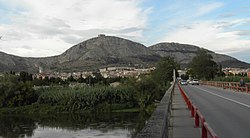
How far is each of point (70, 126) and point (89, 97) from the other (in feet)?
75.5

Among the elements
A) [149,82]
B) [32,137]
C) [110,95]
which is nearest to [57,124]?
[32,137]

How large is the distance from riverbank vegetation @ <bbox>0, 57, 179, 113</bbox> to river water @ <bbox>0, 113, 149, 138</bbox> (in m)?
5.51

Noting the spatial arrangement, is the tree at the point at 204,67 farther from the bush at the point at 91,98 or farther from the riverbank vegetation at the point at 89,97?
the bush at the point at 91,98

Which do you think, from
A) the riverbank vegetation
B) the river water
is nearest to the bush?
the riverbank vegetation

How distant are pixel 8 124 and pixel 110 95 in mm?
26504

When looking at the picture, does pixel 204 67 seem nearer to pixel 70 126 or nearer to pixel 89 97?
pixel 89 97

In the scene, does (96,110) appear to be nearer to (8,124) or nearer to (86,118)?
(86,118)

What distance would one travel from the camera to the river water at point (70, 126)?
185 feet

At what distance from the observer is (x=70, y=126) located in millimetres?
67062

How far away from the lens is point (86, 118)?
258ft

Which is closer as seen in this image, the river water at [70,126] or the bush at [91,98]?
the river water at [70,126]

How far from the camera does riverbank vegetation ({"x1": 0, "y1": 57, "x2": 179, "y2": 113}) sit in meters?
86.9

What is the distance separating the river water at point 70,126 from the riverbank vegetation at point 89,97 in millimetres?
5506

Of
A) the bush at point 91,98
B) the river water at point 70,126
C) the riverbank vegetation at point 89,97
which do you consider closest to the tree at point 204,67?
the riverbank vegetation at point 89,97
